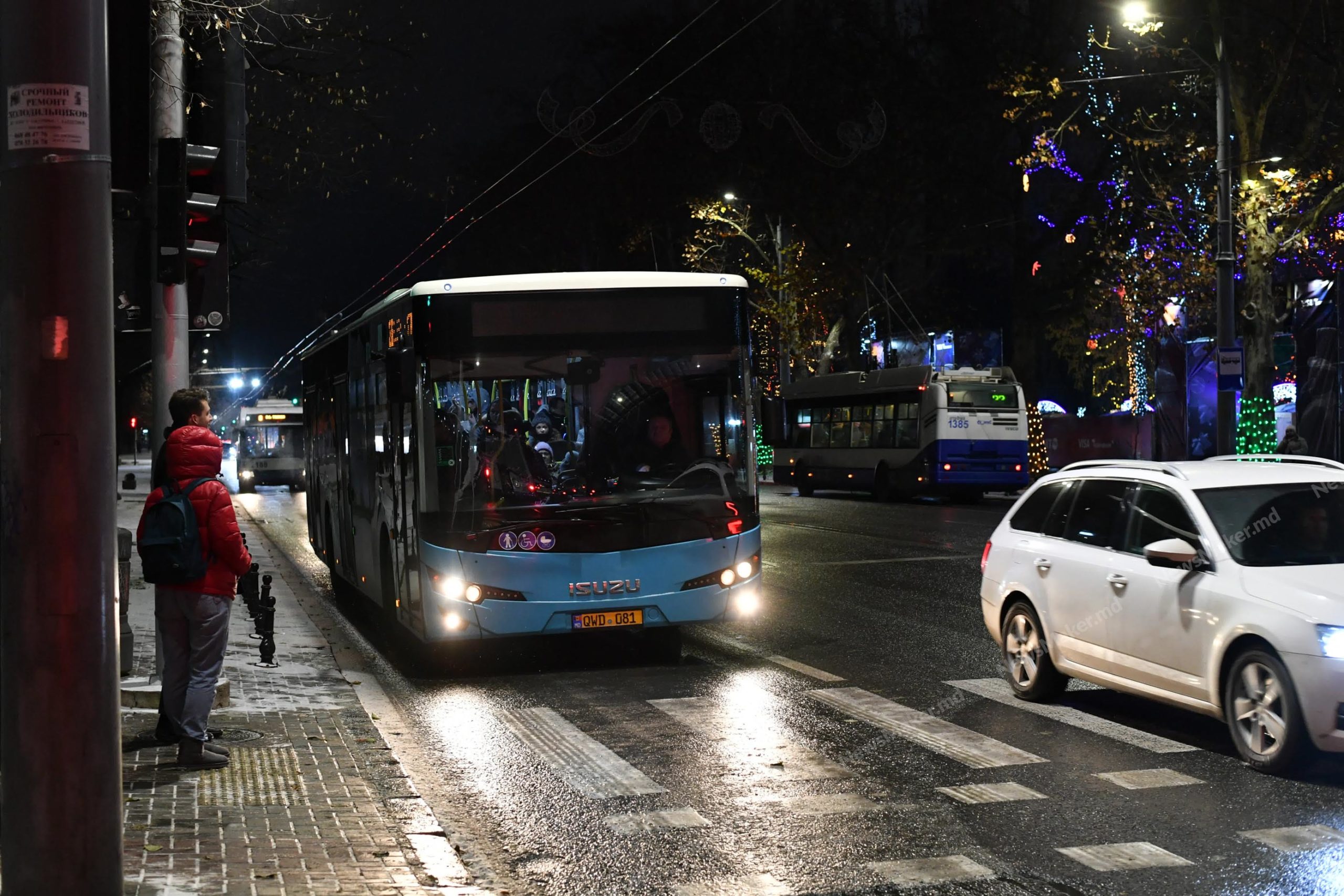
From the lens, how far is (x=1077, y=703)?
9.85 meters

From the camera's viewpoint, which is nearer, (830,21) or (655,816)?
(655,816)

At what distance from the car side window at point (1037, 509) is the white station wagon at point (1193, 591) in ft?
0.03

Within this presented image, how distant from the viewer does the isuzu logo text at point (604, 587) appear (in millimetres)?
11398

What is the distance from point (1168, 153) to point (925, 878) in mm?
32264

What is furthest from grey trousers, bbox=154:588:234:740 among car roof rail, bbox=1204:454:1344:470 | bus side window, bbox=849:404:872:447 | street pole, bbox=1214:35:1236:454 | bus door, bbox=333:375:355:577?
bus side window, bbox=849:404:872:447

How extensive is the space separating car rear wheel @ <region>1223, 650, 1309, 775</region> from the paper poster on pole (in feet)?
18.9

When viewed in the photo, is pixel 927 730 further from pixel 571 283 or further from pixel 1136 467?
pixel 571 283

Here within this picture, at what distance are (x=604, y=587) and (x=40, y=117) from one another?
23.9 feet

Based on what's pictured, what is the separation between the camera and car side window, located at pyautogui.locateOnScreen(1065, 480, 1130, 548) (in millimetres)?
9203

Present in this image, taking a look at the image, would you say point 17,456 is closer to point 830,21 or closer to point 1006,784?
point 1006,784

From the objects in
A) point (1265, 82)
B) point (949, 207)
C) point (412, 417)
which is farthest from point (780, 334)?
point (412, 417)

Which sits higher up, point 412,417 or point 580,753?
point 412,417

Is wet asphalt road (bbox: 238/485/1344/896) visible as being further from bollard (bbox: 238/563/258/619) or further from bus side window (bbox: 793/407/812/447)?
bus side window (bbox: 793/407/812/447)

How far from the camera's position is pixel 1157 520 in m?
8.89
